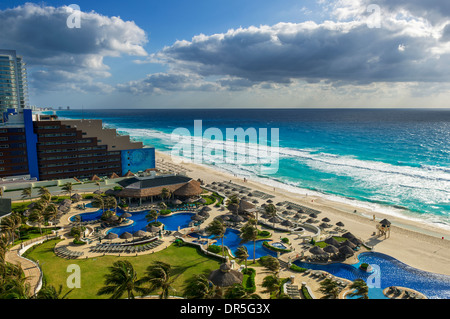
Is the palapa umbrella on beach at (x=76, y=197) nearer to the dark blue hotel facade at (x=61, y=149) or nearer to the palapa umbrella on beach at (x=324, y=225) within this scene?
the dark blue hotel facade at (x=61, y=149)

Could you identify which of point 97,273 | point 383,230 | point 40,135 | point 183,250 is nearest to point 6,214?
point 97,273

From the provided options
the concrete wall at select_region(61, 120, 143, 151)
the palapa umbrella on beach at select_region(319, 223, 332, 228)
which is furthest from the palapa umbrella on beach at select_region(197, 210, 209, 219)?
the concrete wall at select_region(61, 120, 143, 151)

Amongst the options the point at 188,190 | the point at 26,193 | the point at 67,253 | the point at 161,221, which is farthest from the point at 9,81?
the point at 67,253

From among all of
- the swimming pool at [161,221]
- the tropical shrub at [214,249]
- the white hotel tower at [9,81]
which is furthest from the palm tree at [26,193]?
the white hotel tower at [9,81]

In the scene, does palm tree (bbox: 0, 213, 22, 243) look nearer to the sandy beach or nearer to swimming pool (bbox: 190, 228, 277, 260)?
swimming pool (bbox: 190, 228, 277, 260)

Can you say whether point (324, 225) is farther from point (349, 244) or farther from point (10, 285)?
point (10, 285)
